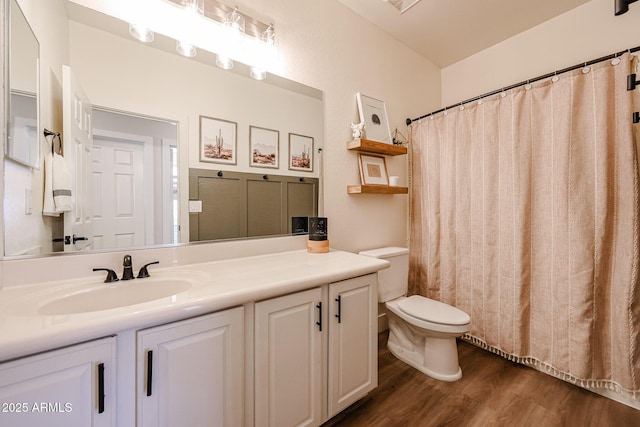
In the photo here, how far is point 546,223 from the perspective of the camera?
1.67 m

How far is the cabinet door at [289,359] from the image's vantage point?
1.02 meters

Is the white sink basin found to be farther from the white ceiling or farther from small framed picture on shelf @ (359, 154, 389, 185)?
the white ceiling

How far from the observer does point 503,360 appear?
1.89 meters

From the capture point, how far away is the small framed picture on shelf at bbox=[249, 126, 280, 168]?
156 cm

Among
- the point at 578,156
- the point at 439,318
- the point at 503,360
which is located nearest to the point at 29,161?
the point at 439,318

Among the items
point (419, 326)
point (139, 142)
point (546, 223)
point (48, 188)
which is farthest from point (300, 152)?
point (546, 223)

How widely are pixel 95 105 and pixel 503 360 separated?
288 cm

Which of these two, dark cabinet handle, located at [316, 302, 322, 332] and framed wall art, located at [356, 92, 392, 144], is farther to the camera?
framed wall art, located at [356, 92, 392, 144]

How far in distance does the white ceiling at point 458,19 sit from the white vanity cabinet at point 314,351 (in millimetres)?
1991

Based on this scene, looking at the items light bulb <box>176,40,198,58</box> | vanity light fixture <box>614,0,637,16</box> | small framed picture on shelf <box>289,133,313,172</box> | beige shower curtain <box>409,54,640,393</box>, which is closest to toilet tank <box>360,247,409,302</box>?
beige shower curtain <box>409,54,640,393</box>

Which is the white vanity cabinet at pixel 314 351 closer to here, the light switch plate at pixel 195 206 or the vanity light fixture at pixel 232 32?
the light switch plate at pixel 195 206

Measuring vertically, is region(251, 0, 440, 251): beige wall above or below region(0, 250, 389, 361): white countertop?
above

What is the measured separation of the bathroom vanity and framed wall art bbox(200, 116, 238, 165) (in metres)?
0.58

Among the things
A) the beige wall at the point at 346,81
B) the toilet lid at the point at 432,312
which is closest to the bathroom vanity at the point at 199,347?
the toilet lid at the point at 432,312
